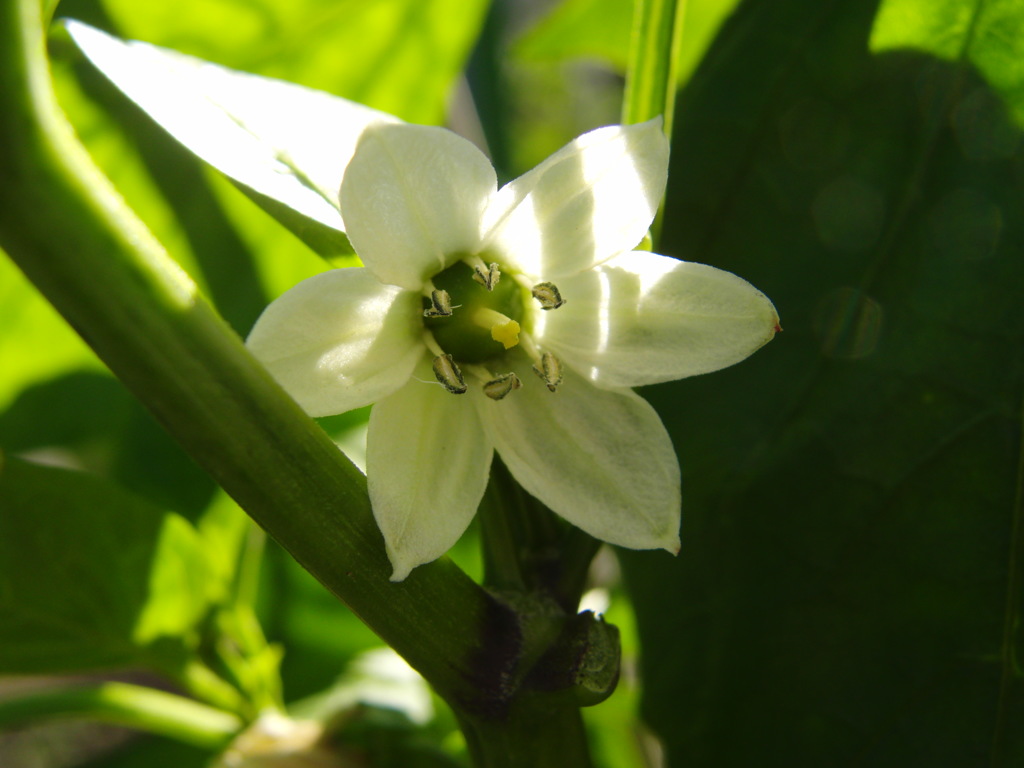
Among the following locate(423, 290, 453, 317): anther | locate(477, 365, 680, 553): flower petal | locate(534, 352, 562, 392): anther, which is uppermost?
locate(423, 290, 453, 317): anther

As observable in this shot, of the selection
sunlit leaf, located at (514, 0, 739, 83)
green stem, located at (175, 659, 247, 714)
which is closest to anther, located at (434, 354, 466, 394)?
green stem, located at (175, 659, 247, 714)

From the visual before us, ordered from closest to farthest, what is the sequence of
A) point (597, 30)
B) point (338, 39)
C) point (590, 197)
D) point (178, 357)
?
point (178, 357) < point (590, 197) < point (338, 39) < point (597, 30)

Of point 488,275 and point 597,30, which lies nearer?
point 488,275

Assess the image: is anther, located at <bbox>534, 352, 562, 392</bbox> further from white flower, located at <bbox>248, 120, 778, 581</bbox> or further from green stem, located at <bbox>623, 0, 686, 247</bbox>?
green stem, located at <bbox>623, 0, 686, 247</bbox>

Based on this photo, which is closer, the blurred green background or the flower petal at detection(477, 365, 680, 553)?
the flower petal at detection(477, 365, 680, 553)

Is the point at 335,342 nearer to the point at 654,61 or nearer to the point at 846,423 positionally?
the point at 654,61

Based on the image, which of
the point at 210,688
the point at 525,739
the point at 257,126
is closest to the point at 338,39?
the point at 257,126
